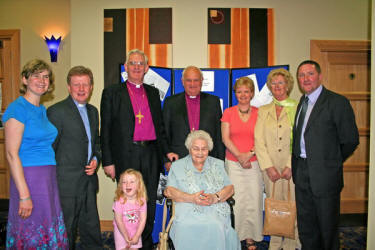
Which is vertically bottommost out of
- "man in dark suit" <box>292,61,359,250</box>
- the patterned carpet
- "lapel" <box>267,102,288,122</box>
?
the patterned carpet

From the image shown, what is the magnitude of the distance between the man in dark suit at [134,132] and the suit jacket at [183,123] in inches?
5.4

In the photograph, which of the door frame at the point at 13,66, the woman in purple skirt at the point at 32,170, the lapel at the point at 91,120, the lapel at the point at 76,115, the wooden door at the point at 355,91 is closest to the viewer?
the woman in purple skirt at the point at 32,170

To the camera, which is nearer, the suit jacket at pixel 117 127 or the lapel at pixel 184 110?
the suit jacket at pixel 117 127

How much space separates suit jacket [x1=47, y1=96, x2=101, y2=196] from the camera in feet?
7.73

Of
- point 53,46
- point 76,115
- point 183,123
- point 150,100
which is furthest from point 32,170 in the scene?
point 53,46

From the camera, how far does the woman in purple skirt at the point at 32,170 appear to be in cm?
197

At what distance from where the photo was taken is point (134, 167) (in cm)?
278

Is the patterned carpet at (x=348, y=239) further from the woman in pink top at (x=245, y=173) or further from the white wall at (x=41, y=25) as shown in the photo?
the white wall at (x=41, y=25)

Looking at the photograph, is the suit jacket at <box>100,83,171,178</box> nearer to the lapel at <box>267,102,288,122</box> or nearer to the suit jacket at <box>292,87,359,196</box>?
the lapel at <box>267,102,288,122</box>

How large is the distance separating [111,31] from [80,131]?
203 cm

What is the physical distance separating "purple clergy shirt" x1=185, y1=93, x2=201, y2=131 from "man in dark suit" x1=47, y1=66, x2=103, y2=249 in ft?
3.43

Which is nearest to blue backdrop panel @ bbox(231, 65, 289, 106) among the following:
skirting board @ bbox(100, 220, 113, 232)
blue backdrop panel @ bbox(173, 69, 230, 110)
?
blue backdrop panel @ bbox(173, 69, 230, 110)

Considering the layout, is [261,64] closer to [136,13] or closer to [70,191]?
[136,13]

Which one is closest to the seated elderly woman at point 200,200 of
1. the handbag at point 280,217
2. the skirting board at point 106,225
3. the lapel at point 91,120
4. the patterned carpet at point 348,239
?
the handbag at point 280,217
